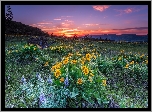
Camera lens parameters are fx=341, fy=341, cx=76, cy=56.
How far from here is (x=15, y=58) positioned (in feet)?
28.2

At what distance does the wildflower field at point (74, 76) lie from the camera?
632 cm

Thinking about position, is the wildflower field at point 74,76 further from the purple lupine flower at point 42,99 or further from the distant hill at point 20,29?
the distant hill at point 20,29

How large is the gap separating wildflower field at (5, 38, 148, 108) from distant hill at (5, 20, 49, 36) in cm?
28

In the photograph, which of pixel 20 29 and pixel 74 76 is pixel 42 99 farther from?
pixel 20 29

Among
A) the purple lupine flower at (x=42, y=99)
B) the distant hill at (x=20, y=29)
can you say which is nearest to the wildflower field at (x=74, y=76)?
the purple lupine flower at (x=42, y=99)

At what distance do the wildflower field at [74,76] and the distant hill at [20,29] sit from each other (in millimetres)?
278

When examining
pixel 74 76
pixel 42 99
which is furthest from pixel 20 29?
pixel 42 99

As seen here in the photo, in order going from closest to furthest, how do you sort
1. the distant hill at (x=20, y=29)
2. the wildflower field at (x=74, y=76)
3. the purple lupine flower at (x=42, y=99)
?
the purple lupine flower at (x=42, y=99), the wildflower field at (x=74, y=76), the distant hill at (x=20, y=29)

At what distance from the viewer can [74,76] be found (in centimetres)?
641

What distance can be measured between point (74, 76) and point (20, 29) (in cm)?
215

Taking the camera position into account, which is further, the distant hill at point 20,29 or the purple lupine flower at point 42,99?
the distant hill at point 20,29

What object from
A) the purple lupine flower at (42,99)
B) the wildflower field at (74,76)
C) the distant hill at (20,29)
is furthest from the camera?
the distant hill at (20,29)

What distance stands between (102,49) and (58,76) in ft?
11.4

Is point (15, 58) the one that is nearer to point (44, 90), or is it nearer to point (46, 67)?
point (46, 67)
